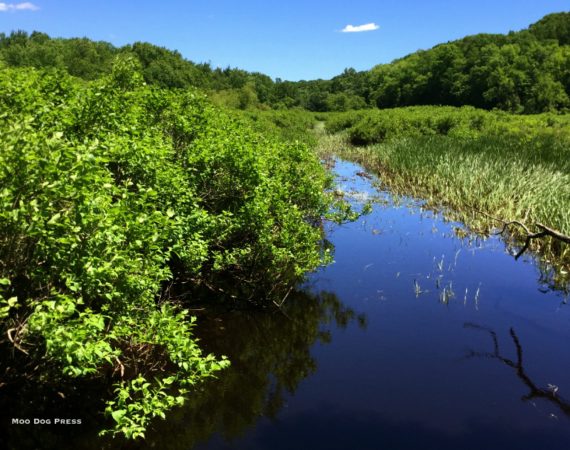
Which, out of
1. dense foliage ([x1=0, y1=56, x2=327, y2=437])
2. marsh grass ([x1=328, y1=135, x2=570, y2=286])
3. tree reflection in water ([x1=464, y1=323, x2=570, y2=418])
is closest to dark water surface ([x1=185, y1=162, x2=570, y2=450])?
tree reflection in water ([x1=464, y1=323, x2=570, y2=418])

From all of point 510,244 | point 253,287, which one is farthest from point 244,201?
point 510,244

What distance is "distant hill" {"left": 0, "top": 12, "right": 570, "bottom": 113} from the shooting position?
83.0m

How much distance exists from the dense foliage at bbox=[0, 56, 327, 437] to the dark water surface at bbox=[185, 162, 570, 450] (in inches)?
52.2

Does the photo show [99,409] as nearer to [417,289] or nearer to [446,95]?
[417,289]

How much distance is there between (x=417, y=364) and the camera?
873 cm

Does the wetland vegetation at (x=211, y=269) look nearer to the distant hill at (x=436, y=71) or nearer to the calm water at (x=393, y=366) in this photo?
the calm water at (x=393, y=366)

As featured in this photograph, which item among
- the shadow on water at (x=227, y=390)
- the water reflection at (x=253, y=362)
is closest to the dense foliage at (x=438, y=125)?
the water reflection at (x=253, y=362)

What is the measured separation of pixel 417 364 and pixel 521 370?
195 cm

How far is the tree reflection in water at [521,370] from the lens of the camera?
7.66m

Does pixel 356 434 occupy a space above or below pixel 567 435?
above

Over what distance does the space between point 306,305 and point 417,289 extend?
3.17 m

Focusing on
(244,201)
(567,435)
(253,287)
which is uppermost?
(244,201)

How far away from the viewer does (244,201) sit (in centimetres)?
1057

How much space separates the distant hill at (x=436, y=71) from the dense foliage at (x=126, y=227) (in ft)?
171
